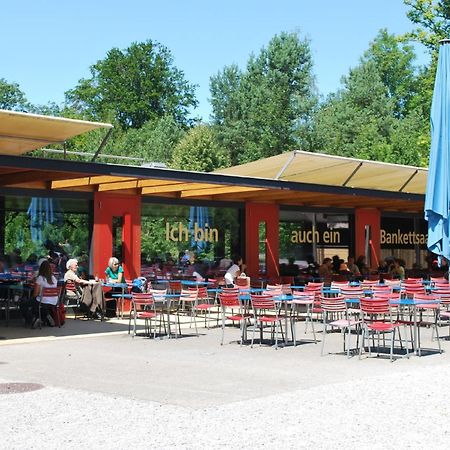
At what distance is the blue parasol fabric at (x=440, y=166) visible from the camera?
13.8m

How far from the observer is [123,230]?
19375 millimetres

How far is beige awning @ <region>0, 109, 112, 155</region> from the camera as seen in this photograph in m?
13.7

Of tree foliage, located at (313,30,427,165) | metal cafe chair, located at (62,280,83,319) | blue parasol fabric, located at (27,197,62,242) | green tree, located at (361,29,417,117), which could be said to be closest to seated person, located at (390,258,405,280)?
metal cafe chair, located at (62,280,83,319)

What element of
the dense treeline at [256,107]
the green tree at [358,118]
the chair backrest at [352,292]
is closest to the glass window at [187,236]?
the chair backrest at [352,292]

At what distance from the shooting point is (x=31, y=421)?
7.44m

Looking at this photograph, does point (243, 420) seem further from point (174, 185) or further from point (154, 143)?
point (154, 143)

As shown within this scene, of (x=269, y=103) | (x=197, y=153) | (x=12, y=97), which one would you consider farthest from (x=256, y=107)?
(x=12, y=97)

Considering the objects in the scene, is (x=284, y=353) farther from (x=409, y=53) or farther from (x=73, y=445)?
(x=409, y=53)

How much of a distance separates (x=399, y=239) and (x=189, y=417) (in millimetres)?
20690

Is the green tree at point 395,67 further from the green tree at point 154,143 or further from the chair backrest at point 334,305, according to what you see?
the chair backrest at point 334,305

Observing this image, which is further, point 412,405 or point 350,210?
point 350,210

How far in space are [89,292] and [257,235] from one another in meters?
6.27

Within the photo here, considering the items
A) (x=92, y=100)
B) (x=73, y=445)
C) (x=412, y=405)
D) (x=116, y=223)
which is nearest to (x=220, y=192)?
(x=116, y=223)

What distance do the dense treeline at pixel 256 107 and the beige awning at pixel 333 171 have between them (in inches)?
648
